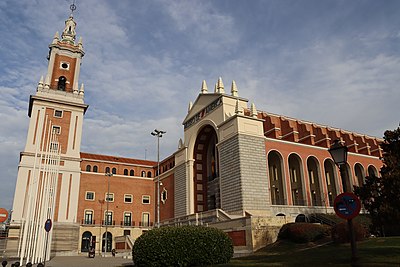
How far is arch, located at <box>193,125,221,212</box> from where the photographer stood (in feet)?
119

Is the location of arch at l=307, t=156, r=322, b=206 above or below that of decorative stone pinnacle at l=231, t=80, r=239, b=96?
below

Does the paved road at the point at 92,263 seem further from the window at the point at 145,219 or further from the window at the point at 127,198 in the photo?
the window at the point at 145,219

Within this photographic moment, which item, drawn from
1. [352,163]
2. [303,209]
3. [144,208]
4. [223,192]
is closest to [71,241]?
[144,208]

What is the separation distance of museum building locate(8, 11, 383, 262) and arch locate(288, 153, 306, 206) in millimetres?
127

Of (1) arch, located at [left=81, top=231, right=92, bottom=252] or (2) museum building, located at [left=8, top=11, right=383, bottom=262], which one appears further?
(1) arch, located at [left=81, top=231, right=92, bottom=252]

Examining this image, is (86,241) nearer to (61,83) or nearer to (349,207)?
(61,83)

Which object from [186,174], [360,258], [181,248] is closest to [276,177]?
[186,174]

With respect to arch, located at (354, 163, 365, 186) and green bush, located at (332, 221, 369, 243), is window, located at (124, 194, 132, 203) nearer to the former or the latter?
arch, located at (354, 163, 365, 186)

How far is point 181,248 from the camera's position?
12672mm

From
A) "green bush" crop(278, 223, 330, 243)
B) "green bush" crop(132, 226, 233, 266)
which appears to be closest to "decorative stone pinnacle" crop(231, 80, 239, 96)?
"green bush" crop(278, 223, 330, 243)

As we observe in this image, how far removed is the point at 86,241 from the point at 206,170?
60.7 feet

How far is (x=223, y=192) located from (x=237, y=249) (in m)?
8.94

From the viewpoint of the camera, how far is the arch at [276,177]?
1278 inches

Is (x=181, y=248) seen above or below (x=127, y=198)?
below
